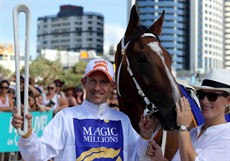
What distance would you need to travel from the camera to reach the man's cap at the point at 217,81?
117 inches

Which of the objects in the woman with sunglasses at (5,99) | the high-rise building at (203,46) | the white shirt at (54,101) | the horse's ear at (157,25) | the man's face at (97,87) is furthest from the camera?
the high-rise building at (203,46)

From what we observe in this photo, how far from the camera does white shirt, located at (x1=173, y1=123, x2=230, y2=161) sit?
9.13 ft

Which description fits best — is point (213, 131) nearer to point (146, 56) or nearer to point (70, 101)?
point (146, 56)

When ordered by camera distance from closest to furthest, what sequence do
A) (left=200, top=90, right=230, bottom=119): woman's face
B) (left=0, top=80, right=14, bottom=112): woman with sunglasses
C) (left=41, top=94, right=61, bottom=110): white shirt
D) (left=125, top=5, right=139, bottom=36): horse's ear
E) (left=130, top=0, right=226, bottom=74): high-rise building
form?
(left=200, top=90, right=230, bottom=119): woman's face, (left=125, top=5, right=139, bottom=36): horse's ear, (left=0, top=80, right=14, bottom=112): woman with sunglasses, (left=41, top=94, right=61, bottom=110): white shirt, (left=130, top=0, right=226, bottom=74): high-rise building

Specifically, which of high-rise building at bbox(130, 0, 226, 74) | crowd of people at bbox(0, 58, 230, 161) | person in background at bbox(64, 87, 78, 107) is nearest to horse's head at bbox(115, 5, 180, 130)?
crowd of people at bbox(0, 58, 230, 161)

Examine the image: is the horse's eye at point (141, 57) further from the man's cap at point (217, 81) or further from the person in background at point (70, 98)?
the person in background at point (70, 98)

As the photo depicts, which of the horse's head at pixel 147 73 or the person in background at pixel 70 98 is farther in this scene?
the person in background at pixel 70 98

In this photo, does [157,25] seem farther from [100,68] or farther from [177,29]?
[177,29]

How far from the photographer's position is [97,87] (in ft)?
11.3

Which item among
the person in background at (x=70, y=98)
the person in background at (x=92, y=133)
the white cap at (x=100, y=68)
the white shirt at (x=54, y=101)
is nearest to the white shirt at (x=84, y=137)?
the person in background at (x=92, y=133)

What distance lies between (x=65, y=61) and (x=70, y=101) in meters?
120

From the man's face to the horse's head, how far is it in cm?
30

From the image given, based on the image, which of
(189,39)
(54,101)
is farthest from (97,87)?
(189,39)

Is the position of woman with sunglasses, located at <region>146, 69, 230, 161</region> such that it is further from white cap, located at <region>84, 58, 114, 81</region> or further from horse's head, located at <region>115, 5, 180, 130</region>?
white cap, located at <region>84, 58, 114, 81</region>
